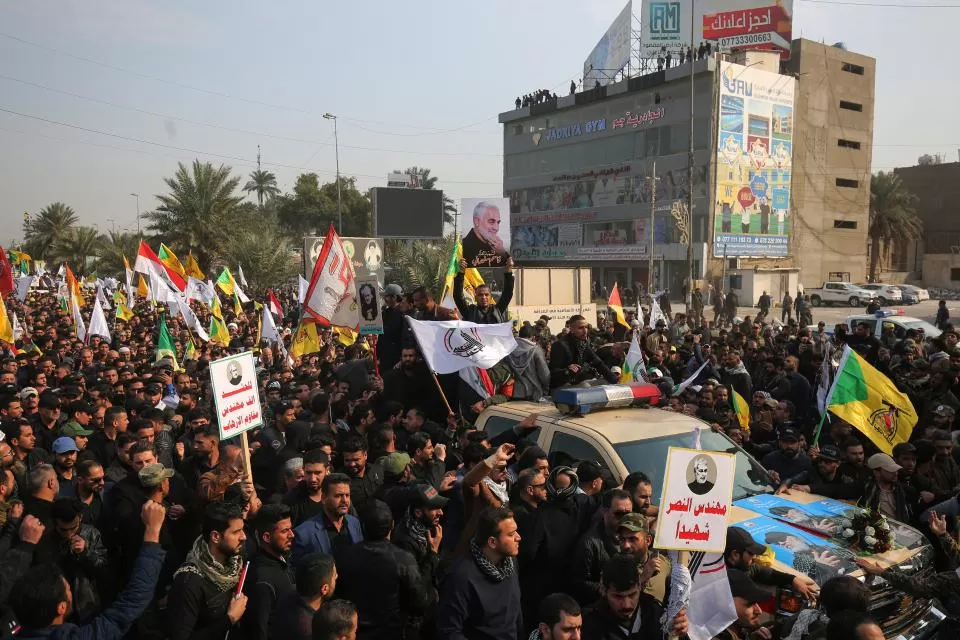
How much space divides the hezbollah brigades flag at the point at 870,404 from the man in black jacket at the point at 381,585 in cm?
484

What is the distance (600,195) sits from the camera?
53.8 meters

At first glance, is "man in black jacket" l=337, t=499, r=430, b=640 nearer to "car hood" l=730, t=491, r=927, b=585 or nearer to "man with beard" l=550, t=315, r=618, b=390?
"car hood" l=730, t=491, r=927, b=585

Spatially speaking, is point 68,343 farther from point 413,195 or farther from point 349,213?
point 349,213

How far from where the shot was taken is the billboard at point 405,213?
110 ft

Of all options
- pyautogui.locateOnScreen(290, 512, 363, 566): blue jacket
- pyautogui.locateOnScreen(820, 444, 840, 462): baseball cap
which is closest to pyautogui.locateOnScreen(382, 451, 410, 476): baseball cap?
pyautogui.locateOnScreen(290, 512, 363, 566): blue jacket

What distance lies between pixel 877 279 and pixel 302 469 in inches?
2368

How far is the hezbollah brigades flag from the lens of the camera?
6918mm

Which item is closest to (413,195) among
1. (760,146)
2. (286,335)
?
(286,335)

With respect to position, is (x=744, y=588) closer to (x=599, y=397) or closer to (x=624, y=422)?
(x=624, y=422)

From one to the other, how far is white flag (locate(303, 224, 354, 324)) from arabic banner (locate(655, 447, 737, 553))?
26.9 ft

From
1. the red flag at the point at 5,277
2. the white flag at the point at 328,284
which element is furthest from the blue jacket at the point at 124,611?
the red flag at the point at 5,277

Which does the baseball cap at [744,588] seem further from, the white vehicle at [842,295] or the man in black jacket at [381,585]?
the white vehicle at [842,295]

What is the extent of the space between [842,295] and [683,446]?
39.2 m

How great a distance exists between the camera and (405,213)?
34219 mm
